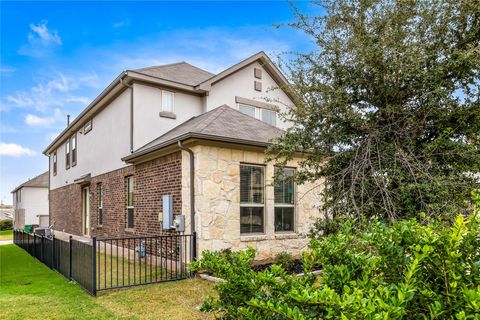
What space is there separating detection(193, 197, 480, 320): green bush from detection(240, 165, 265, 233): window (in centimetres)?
622

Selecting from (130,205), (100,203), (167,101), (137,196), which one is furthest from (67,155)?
(137,196)

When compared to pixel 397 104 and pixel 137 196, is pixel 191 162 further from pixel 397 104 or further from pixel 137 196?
pixel 397 104

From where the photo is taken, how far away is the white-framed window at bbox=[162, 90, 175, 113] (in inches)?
486

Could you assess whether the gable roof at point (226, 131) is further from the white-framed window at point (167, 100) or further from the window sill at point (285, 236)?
the window sill at point (285, 236)

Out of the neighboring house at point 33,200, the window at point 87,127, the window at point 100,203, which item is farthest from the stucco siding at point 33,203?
the window at point 100,203

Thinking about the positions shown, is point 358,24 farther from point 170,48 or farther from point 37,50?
point 37,50

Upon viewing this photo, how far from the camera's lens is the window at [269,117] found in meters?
15.0

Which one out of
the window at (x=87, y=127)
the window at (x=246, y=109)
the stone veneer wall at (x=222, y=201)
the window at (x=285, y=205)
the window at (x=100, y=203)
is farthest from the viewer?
the window at (x=87, y=127)

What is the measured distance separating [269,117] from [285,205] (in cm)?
584

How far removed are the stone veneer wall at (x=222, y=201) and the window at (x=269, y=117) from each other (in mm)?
5595

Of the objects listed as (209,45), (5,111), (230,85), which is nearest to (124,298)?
(230,85)

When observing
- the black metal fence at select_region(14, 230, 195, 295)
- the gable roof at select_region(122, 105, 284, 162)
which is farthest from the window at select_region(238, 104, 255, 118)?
the black metal fence at select_region(14, 230, 195, 295)

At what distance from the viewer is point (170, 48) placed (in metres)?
16.3

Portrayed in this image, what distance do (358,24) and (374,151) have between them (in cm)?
232
